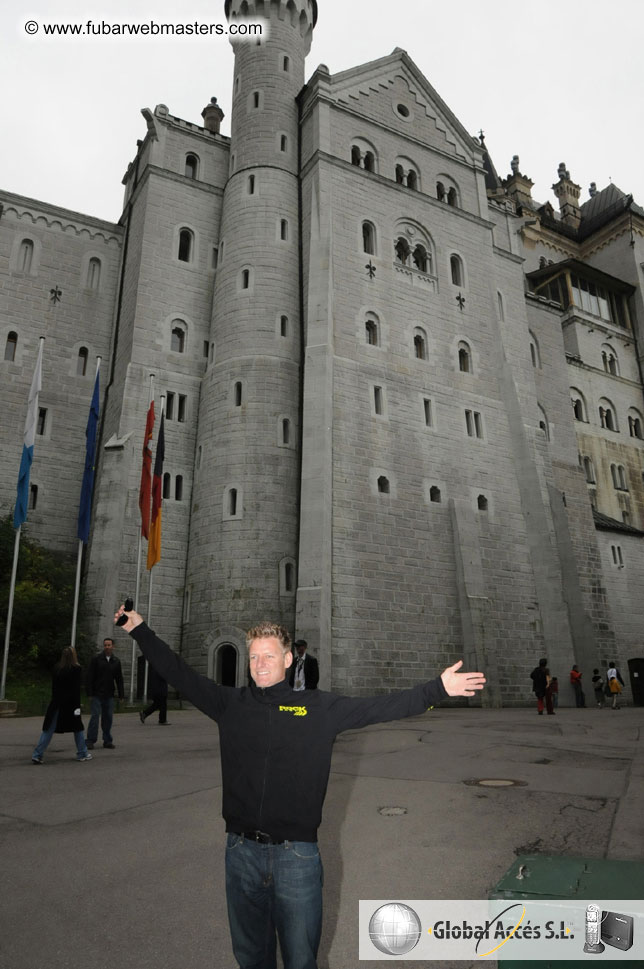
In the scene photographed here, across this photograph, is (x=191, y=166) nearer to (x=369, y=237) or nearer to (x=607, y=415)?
(x=369, y=237)

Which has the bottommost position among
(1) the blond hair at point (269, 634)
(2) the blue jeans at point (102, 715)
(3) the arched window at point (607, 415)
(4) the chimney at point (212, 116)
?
(2) the blue jeans at point (102, 715)

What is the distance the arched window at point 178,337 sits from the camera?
94.2 feet

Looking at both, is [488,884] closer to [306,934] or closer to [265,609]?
[306,934]

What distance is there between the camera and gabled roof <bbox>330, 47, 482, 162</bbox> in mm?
33281

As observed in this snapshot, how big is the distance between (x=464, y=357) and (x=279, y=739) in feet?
98.3

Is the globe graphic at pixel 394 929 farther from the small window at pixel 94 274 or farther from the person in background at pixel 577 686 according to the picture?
the small window at pixel 94 274

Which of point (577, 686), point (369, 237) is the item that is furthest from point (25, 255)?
point (577, 686)

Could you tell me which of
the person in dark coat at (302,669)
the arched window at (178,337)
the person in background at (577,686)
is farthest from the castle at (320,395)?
the person in dark coat at (302,669)

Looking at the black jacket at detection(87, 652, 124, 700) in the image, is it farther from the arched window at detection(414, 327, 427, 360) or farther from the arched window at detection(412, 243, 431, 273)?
the arched window at detection(412, 243, 431, 273)

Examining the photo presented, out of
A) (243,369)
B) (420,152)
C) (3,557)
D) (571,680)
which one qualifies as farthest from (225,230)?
(571,680)

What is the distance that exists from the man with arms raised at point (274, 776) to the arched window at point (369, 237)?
2905 centimetres

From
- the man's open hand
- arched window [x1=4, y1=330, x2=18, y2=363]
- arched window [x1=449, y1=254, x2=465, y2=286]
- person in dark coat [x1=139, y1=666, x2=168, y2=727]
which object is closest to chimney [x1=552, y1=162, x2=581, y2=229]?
arched window [x1=449, y1=254, x2=465, y2=286]

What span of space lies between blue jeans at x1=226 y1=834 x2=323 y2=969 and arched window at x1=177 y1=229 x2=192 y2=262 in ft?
99.7

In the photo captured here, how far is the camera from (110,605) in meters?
23.4
